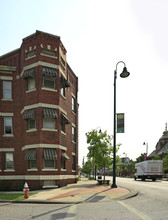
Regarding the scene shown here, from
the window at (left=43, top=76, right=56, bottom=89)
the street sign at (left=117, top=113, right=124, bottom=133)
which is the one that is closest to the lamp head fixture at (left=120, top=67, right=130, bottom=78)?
the street sign at (left=117, top=113, right=124, bottom=133)

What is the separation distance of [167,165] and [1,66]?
39.9 meters

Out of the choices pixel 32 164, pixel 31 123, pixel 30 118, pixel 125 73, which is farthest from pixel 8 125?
pixel 125 73

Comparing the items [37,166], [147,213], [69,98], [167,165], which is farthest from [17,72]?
[167,165]

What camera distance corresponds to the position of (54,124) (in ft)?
61.7

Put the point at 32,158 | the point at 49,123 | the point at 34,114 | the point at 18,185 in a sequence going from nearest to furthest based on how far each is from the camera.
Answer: the point at 32,158 < the point at 18,185 < the point at 34,114 < the point at 49,123

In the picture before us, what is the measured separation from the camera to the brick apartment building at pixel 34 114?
17797mm

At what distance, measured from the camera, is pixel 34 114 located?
711 inches

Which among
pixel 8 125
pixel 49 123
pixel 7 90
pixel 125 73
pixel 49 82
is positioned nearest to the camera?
pixel 125 73

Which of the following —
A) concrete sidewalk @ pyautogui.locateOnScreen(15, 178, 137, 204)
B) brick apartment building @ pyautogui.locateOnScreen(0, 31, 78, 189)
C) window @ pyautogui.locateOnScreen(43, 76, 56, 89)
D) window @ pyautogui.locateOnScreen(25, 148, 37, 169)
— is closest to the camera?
concrete sidewalk @ pyautogui.locateOnScreen(15, 178, 137, 204)

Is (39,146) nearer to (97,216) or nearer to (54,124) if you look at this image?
(54,124)

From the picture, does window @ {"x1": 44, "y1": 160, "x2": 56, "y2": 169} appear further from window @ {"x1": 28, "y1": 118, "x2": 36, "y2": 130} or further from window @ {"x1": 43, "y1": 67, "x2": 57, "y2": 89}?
window @ {"x1": 43, "y1": 67, "x2": 57, "y2": 89}

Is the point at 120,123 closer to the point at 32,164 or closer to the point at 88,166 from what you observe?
the point at 32,164

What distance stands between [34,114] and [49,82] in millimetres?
3292

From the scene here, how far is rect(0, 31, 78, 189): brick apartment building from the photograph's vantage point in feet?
58.4
